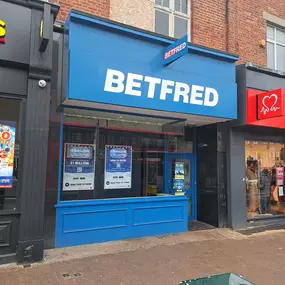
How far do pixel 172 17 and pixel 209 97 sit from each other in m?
2.93

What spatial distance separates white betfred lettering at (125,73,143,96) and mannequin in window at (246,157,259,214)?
418 cm

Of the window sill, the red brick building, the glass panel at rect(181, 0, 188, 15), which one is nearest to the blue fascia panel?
the red brick building

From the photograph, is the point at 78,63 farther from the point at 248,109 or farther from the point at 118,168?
the point at 248,109

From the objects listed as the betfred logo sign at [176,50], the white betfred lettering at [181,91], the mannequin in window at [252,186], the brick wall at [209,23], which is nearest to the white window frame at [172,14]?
the brick wall at [209,23]

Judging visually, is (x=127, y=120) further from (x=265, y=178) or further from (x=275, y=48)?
(x=275, y=48)

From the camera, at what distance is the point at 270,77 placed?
8367mm

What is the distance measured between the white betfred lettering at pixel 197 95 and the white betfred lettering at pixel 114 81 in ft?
5.83

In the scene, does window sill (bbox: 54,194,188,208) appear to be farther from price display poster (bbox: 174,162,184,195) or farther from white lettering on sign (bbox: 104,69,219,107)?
white lettering on sign (bbox: 104,69,219,107)

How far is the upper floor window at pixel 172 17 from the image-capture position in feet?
26.8

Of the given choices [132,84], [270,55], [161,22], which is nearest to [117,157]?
[132,84]

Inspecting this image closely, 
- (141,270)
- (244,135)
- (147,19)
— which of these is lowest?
(141,270)

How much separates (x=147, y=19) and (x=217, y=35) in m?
2.36

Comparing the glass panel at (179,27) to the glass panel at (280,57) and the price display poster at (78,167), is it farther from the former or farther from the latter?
the price display poster at (78,167)

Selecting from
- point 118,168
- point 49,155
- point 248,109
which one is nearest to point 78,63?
point 49,155
